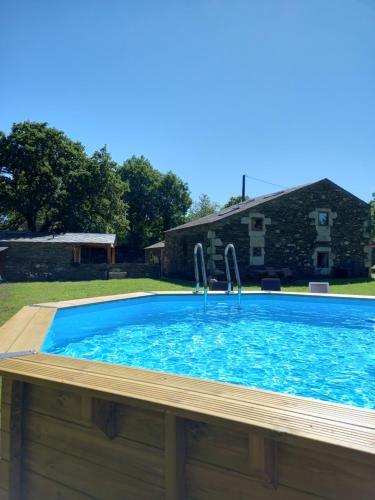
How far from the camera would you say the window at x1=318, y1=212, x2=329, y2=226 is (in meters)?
21.1

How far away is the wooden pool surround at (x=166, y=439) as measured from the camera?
1.59 metres

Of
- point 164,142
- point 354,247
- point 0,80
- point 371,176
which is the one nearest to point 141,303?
point 0,80

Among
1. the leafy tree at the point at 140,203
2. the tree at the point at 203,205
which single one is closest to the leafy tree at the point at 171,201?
the leafy tree at the point at 140,203

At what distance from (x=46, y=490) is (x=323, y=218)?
2178cm

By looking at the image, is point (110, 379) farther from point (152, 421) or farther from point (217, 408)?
point (217, 408)

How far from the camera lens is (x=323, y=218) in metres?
21.2

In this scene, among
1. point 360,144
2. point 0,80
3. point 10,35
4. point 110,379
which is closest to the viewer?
point 110,379

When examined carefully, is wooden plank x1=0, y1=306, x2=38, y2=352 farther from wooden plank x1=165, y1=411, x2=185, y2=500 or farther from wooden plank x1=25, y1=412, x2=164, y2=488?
wooden plank x1=165, y1=411, x2=185, y2=500

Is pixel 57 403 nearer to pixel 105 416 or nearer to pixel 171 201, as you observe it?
pixel 105 416

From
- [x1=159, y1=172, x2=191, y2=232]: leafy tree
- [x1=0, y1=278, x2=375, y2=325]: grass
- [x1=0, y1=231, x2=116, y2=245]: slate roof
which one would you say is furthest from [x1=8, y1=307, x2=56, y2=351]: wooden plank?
[x1=159, y1=172, x2=191, y2=232]: leafy tree

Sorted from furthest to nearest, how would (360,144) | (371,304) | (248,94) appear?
1. (360,144)
2. (248,94)
3. (371,304)

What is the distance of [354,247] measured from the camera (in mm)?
21891

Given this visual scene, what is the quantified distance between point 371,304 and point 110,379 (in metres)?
10.0

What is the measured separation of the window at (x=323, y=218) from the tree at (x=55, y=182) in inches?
816
